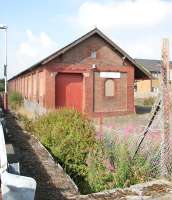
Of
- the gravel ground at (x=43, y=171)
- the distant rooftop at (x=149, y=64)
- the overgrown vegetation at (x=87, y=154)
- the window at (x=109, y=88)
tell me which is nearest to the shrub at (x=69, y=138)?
the overgrown vegetation at (x=87, y=154)

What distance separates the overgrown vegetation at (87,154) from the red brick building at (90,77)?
13.3 metres

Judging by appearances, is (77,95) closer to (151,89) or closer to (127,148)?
(127,148)

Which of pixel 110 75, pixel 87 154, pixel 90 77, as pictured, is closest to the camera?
pixel 87 154

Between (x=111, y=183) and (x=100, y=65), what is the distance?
63.2 ft

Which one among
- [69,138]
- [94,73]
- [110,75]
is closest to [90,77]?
[94,73]

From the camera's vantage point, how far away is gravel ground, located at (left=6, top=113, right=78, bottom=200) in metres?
6.01

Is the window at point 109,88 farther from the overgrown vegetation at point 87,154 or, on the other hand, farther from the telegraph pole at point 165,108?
the telegraph pole at point 165,108

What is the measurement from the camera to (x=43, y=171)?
7457mm

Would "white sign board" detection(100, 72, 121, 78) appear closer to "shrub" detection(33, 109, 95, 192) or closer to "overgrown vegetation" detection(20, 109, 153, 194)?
"overgrown vegetation" detection(20, 109, 153, 194)

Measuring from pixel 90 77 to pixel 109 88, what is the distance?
66.7 inches

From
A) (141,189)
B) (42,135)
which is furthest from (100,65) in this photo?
(141,189)

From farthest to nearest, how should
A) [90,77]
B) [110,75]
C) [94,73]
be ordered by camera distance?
[110,75]
[94,73]
[90,77]

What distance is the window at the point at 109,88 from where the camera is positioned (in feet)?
86.9

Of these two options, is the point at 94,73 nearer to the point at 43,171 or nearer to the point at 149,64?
the point at 43,171
